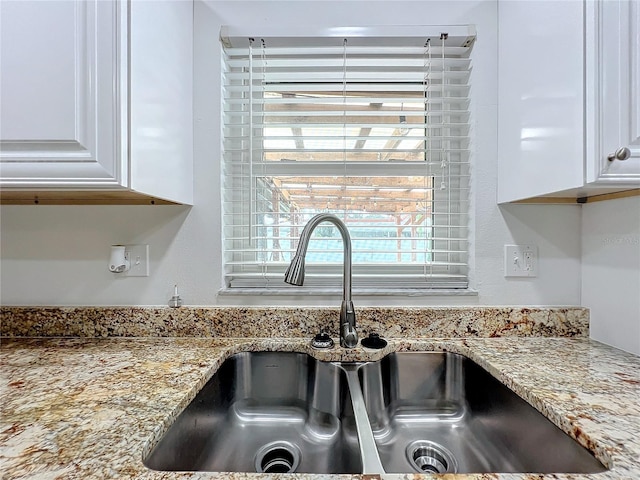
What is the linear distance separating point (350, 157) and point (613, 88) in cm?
73

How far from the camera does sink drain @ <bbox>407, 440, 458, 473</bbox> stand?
0.81 m

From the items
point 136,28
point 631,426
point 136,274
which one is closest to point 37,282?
point 136,274

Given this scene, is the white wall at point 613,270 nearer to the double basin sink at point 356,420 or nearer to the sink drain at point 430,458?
the double basin sink at point 356,420

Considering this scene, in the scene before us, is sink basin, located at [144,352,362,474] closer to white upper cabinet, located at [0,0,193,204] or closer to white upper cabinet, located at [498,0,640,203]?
white upper cabinet, located at [0,0,193,204]

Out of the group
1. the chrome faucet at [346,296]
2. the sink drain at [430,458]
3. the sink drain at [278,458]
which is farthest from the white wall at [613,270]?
the sink drain at [278,458]

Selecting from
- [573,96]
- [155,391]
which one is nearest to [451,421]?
[155,391]

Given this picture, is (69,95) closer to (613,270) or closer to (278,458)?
(278,458)

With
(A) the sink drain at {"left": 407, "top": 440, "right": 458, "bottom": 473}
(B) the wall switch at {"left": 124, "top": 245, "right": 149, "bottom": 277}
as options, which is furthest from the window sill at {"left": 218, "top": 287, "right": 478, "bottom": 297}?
(A) the sink drain at {"left": 407, "top": 440, "right": 458, "bottom": 473}

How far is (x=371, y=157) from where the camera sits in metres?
1.18

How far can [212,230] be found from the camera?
1.10 m

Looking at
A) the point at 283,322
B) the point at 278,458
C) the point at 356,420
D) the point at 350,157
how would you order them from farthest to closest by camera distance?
the point at 350,157, the point at 283,322, the point at 278,458, the point at 356,420

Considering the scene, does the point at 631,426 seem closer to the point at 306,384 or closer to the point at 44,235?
the point at 306,384

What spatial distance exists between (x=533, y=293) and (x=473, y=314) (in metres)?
0.24

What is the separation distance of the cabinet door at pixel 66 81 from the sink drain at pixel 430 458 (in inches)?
40.9
